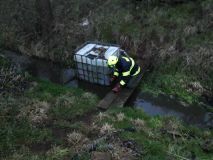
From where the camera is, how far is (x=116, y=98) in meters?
10.7

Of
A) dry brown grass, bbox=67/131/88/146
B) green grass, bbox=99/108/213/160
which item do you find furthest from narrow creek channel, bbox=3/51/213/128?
dry brown grass, bbox=67/131/88/146

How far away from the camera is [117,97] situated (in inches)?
424

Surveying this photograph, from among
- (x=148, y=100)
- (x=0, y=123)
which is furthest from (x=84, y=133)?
(x=148, y=100)

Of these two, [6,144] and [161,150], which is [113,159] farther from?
[6,144]

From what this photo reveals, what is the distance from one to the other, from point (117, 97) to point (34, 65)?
146 inches

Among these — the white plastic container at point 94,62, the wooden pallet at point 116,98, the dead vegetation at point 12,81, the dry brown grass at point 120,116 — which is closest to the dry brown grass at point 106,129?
the dry brown grass at point 120,116

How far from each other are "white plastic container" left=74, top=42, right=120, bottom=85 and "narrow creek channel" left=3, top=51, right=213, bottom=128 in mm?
274

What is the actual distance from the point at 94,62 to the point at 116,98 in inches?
Result: 53.6

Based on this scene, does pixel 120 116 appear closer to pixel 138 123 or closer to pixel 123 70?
pixel 138 123

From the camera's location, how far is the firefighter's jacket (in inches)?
428

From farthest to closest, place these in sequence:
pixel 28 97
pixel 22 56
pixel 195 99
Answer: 1. pixel 22 56
2. pixel 195 99
3. pixel 28 97

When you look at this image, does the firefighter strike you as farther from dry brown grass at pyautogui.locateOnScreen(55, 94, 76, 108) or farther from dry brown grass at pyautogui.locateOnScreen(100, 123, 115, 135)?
dry brown grass at pyautogui.locateOnScreen(100, 123, 115, 135)

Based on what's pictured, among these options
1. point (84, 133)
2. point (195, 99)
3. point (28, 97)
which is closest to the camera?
point (84, 133)

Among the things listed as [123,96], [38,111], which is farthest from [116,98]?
[38,111]
